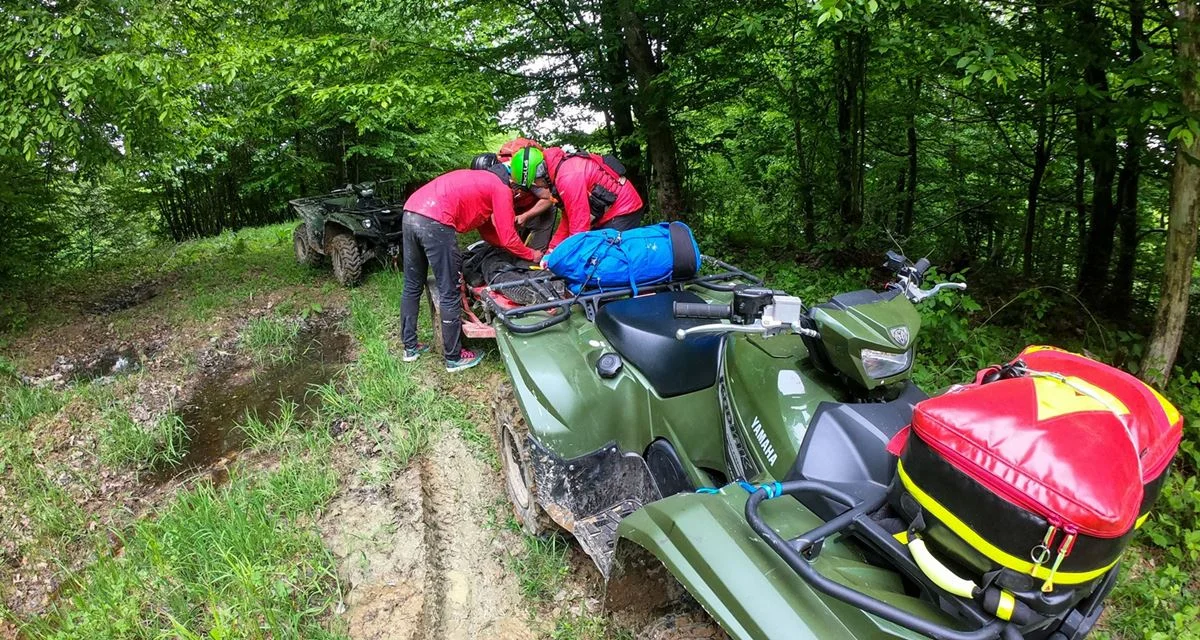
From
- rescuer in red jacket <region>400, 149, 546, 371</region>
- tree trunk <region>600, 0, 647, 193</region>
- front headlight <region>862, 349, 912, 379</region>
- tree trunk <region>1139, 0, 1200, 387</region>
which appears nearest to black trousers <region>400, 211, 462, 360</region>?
rescuer in red jacket <region>400, 149, 546, 371</region>

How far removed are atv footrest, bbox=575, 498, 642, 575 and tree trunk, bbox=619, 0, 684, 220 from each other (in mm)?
4284

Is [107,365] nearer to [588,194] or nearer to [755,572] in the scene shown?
[588,194]

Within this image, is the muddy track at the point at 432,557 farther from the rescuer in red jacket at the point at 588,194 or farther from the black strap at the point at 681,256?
the rescuer in red jacket at the point at 588,194

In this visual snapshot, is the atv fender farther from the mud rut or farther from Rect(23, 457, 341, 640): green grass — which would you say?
Rect(23, 457, 341, 640): green grass

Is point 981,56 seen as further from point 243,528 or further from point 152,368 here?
point 152,368

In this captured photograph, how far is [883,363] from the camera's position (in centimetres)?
179

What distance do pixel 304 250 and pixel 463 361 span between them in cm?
487

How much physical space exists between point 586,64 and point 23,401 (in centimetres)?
588

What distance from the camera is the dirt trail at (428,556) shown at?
2.50 metres

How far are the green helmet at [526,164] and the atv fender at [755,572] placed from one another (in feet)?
12.3

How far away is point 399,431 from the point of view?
12.4 feet

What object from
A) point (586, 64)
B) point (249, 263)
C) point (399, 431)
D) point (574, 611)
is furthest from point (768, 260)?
point (249, 263)

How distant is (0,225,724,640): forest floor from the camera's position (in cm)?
252

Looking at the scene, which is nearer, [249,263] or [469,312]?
[469,312]
